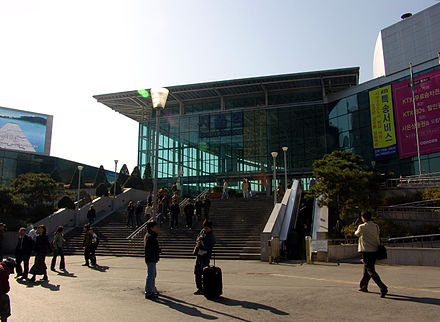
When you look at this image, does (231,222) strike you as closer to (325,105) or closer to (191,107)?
(325,105)

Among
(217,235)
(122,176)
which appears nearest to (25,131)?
(122,176)

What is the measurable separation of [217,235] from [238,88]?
2999 centimetres

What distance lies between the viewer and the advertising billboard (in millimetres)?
51188

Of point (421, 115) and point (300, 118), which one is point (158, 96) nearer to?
point (421, 115)

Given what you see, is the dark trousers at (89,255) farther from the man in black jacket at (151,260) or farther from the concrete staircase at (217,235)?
the man in black jacket at (151,260)

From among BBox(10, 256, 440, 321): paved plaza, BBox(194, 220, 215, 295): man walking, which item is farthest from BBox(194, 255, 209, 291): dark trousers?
BBox(10, 256, 440, 321): paved plaza

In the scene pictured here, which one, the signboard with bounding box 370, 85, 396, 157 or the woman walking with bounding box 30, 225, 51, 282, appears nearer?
the woman walking with bounding box 30, 225, 51, 282

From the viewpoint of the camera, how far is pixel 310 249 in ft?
44.9

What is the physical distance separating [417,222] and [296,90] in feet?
98.2

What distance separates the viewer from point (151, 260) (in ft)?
22.9

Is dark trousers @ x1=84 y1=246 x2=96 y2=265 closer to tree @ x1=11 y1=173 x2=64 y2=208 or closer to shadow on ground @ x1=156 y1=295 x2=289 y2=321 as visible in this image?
shadow on ground @ x1=156 y1=295 x2=289 y2=321

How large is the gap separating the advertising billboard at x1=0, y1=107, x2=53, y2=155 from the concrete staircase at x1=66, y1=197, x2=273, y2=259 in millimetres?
35555

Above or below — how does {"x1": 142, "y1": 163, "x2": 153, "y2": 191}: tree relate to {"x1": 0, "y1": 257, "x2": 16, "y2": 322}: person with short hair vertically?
above

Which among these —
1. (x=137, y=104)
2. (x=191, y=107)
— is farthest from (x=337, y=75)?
(x=137, y=104)
